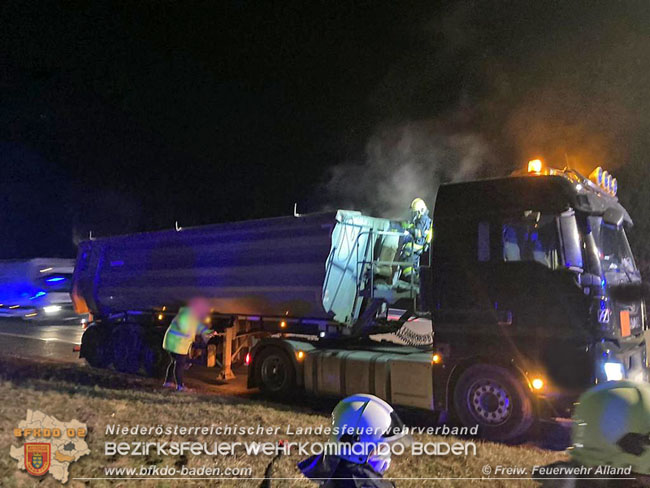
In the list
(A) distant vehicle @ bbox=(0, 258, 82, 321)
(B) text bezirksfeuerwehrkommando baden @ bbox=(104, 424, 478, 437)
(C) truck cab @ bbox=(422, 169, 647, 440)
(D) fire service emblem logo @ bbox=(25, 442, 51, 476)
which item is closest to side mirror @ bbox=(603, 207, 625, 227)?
(C) truck cab @ bbox=(422, 169, 647, 440)

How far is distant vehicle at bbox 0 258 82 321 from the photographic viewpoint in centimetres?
2159

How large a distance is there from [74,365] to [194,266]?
3560 millimetres

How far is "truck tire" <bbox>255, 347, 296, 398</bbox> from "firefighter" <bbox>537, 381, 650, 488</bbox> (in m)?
6.15

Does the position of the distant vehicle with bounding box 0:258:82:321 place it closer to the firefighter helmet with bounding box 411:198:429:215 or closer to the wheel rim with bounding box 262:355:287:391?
the wheel rim with bounding box 262:355:287:391

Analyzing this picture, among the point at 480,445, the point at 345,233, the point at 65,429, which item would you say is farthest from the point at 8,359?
the point at 480,445

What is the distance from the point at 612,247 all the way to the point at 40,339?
604 inches

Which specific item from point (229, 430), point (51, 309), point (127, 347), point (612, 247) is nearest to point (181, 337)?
point (127, 347)

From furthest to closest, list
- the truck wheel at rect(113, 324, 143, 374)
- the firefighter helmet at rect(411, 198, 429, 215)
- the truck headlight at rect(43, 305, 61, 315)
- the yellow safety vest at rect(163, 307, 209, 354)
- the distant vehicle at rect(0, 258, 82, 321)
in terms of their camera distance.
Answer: the distant vehicle at rect(0, 258, 82, 321)
the truck headlight at rect(43, 305, 61, 315)
the truck wheel at rect(113, 324, 143, 374)
the firefighter helmet at rect(411, 198, 429, 215)
the yellow safety vest at rect(163, 307, 209, 354)

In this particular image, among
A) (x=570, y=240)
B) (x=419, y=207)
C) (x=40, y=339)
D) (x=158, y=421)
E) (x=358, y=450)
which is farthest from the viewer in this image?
(x=40, y=339)

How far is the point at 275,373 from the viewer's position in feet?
28.2

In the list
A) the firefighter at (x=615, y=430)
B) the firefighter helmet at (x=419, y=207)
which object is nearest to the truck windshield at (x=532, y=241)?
the firefighter helmet at (x=419, y=207)

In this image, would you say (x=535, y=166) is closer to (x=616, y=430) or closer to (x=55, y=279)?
(x=616, y=430)

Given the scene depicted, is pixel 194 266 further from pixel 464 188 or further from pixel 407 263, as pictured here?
pixel 464 188

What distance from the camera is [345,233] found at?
820 cm
